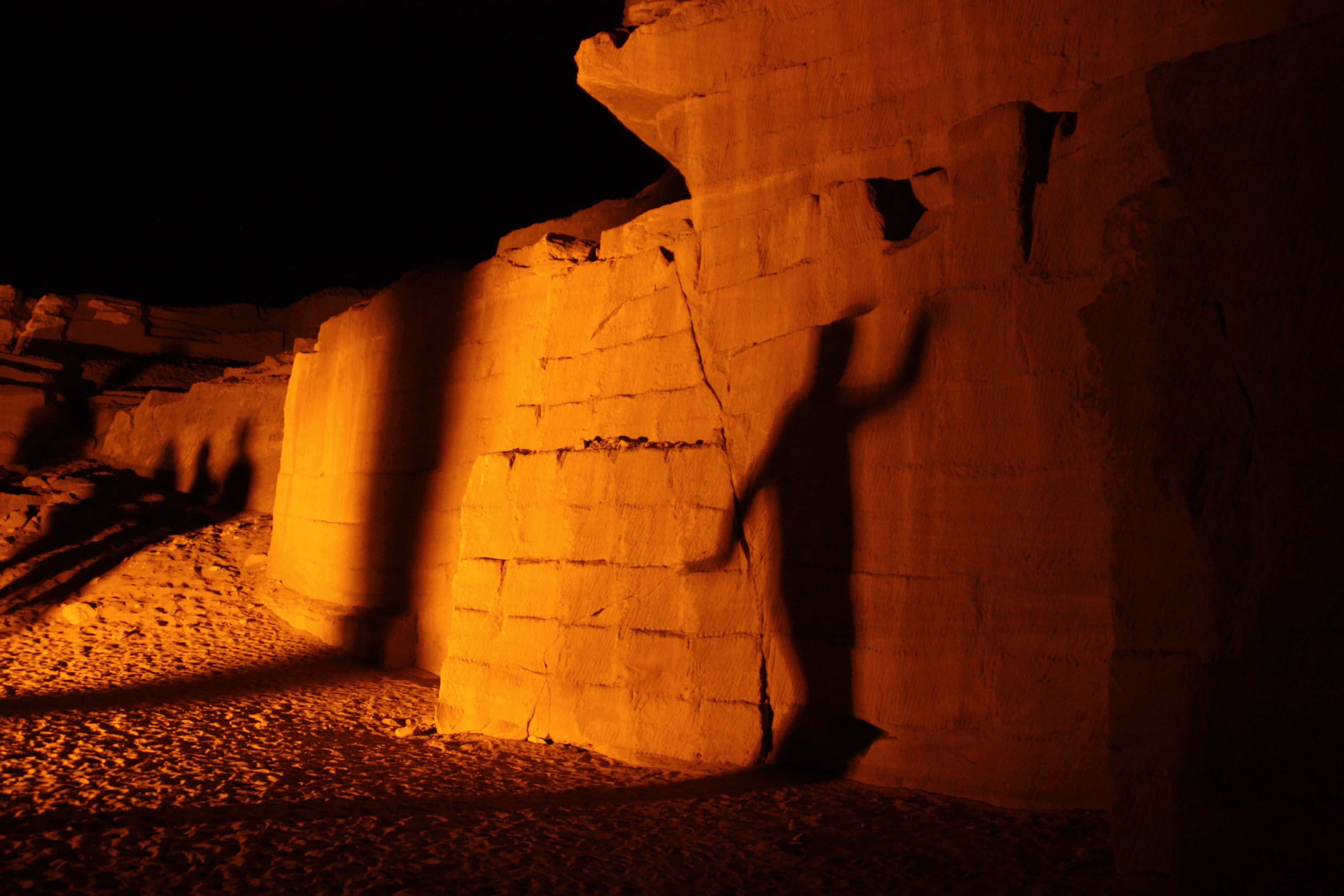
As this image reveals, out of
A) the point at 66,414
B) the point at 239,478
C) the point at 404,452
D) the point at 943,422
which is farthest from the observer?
the point at 66,414

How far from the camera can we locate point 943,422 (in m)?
3.57

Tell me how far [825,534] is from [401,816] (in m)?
2.11

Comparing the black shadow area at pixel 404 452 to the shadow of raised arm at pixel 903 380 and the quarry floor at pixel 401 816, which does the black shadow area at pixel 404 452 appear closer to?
the quarry floor at pixel 401 816

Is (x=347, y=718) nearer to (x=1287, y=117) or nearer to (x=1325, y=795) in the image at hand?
(x=1325, y=795)

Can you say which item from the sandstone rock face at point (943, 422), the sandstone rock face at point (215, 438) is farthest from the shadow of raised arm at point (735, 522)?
the sandstone rock face at point (215, 438)

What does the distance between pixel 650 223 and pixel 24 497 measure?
8.99m

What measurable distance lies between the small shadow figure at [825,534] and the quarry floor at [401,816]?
23cm

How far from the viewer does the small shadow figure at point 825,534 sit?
12.3 feet

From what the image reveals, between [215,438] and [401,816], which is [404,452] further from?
[215,438]

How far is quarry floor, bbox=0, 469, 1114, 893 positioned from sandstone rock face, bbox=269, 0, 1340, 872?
308 mm

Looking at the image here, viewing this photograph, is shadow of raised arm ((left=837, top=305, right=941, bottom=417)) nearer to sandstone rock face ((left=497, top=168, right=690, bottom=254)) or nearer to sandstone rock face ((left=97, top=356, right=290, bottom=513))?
sandstone rock face ((left=497, top=168, right=690, bottom=254))

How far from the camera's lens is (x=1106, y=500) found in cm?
259

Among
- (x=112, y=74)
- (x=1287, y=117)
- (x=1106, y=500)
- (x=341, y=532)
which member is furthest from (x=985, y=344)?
(x=112, y=74)

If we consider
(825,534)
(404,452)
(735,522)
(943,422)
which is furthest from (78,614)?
(943,422)
